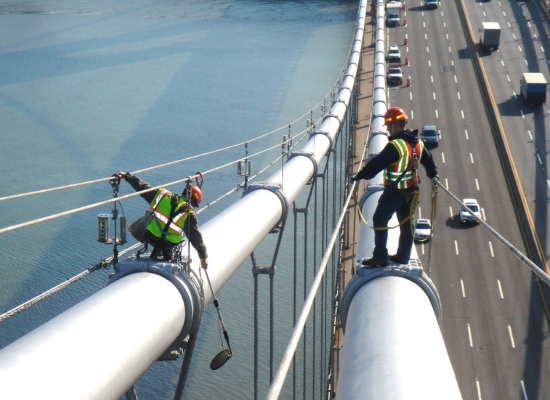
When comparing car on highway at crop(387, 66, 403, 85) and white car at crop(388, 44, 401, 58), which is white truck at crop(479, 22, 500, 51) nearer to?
white car at crop(388, 44, 401, 58)

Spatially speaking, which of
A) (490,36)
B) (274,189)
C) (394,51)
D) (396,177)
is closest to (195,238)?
(396,177)

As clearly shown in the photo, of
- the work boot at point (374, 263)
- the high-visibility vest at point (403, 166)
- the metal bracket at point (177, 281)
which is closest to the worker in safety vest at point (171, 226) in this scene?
the metal bracket at point (177, 281)

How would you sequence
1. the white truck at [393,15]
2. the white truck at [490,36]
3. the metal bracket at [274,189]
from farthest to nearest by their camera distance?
1. the white truck at [393,15]
2. the white truck at [490,36]
3. the metal bracket at [274,189]

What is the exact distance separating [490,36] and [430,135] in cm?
1781

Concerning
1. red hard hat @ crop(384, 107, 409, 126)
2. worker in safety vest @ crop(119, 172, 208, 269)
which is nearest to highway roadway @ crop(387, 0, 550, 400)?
red hard hat @ crop(384, 107, 409, 126)

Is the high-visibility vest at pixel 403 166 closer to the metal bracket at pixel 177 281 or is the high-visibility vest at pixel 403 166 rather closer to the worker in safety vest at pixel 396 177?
the worker in safety vest at pixel 396 177

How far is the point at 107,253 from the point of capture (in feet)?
93.1

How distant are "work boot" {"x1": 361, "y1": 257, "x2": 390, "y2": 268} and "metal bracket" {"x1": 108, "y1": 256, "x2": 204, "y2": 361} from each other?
1656 mm

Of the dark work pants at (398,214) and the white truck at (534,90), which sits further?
the white truck at (534,90)

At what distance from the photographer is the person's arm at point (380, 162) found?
274 inches

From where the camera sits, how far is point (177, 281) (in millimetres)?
6488

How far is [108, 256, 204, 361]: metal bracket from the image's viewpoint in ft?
21.1

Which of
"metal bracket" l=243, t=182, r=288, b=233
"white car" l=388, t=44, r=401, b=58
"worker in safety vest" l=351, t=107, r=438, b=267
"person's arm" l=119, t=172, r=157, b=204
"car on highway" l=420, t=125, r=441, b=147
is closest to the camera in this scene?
"worker in safety vest" l=351, t=107, r=438, b=267

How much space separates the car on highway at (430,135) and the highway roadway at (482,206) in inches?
19.5
